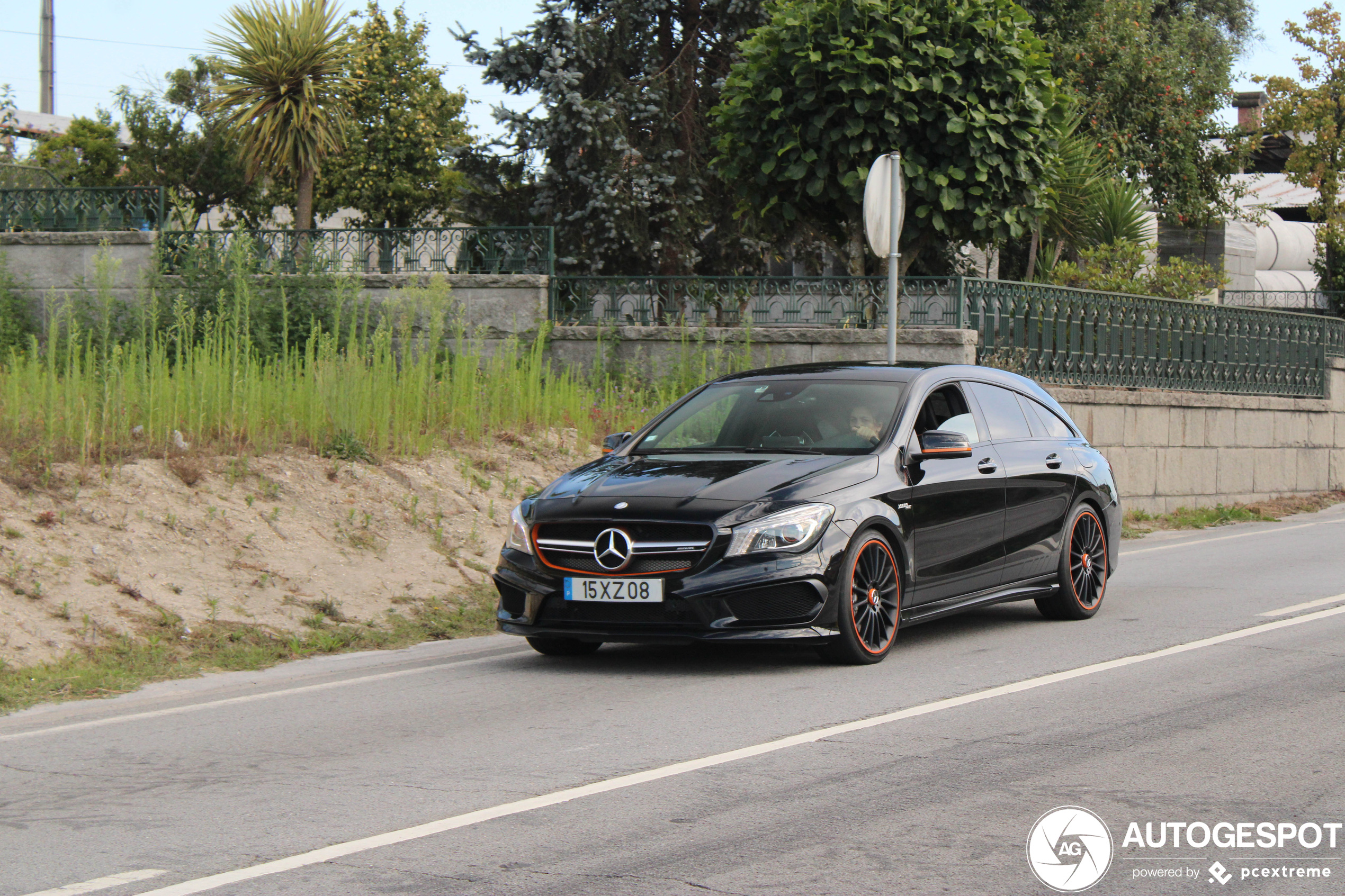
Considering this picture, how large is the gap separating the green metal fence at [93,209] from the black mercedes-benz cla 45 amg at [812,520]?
9.89 m

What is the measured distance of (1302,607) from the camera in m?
10.6

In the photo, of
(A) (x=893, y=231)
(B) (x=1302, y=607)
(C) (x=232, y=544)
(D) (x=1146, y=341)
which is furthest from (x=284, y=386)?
(D) (x=1146, y=341)

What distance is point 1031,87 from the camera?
15930 mm

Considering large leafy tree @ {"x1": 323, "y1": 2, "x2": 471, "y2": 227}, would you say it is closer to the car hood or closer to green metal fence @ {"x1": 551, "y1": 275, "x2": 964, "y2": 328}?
green metal fence @ {"x1": 551, "y1": 275, "x2": 964, "y2": 328}

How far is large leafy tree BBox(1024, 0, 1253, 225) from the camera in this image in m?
28.4

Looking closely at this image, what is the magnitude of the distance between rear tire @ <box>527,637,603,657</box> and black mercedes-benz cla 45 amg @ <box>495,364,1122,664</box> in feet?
0.04


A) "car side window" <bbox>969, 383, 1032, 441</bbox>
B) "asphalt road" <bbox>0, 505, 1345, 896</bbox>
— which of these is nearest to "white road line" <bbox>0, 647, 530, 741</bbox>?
"asphalt road" <bbox>0, 505, 1345, 896</bbox>

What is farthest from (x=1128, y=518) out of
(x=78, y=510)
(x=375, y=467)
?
(x=78, y=510)

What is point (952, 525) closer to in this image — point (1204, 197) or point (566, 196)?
point (566, 196)

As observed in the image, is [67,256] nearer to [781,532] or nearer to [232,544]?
[232,544]

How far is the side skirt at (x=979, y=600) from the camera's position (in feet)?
27.6

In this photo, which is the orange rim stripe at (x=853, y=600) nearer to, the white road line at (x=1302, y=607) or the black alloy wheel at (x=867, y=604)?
the black alloy wheel at (x=867, y=604)

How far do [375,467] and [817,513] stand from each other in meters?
5.00

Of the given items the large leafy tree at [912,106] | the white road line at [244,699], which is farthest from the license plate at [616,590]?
the large leafy tree at [912,106]
